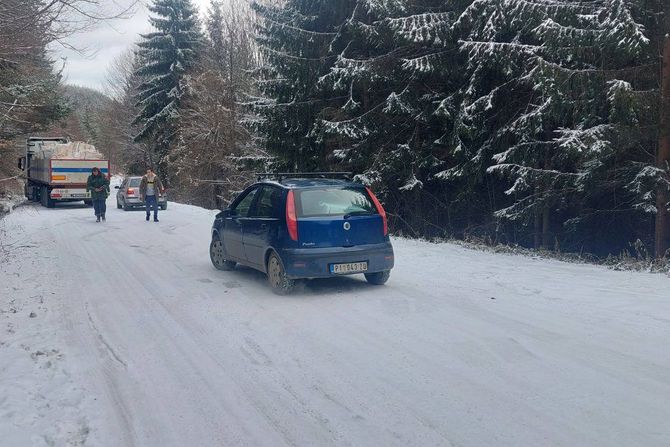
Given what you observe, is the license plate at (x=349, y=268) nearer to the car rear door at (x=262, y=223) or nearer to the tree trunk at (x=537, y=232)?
the car rear door at (x=262, y=223)

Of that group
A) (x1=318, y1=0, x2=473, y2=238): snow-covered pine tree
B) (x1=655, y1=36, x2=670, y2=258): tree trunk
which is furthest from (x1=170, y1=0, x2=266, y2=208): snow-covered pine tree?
(x1=655, y1=36, x2=670, y2=258): tree trunk

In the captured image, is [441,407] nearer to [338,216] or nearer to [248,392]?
[248,392]

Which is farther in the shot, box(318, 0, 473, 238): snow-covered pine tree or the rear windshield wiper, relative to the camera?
box(318, 0, 473, 238): snow-covered pine tree

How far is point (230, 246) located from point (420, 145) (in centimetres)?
940

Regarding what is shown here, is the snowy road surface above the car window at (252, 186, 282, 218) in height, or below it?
below

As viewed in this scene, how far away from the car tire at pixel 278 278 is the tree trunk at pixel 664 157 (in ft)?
27.9

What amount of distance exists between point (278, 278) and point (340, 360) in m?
3.18

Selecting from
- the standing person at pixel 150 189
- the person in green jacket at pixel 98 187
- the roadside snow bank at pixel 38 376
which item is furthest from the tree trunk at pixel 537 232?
the person in green jacket at pixel 98 187

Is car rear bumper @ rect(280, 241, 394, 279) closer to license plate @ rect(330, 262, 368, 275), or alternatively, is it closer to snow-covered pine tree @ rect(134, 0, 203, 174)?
license plate @ rect(330, 262, 368, 275)

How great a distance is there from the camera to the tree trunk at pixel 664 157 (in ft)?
39.9

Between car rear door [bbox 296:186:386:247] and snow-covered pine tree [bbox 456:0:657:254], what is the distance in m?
5.45

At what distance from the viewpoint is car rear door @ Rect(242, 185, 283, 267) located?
8.91 metres

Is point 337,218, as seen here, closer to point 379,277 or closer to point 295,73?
point 379,277

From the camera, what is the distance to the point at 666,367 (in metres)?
5.38
